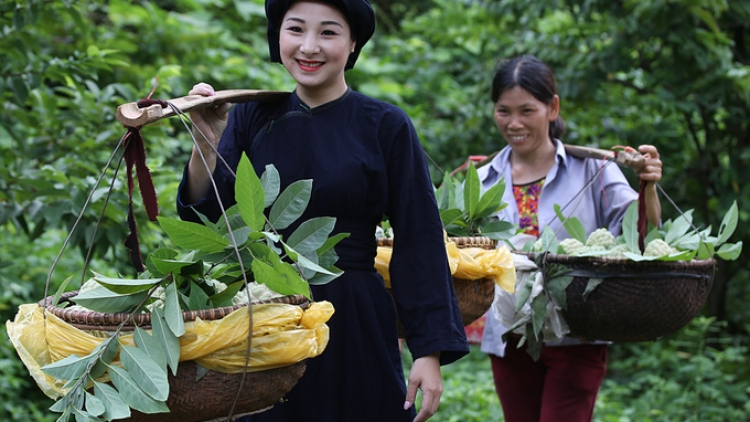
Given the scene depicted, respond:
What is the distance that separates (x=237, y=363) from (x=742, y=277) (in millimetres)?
6038

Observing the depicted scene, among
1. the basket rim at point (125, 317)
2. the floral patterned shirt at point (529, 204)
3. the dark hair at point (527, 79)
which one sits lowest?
the floral patterned shirt at point (529, 204)

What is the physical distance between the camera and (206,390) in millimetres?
1571

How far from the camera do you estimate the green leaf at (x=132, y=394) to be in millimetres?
1465

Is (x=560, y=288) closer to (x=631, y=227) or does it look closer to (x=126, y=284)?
(x=631, y=227)

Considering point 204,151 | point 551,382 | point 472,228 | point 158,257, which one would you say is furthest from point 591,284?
point 158,257

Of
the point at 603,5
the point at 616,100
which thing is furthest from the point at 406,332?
the point at 616,100

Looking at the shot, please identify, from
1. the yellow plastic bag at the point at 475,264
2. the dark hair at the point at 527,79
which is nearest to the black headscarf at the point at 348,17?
the yellow plastic bag at the point at 475,264

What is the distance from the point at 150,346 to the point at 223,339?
13 centimetres

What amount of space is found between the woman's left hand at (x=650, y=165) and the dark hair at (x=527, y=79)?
467 mm

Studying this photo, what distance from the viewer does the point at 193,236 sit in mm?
1611

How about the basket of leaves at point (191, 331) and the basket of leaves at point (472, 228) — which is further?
the basket of leaves at point (472, 228)

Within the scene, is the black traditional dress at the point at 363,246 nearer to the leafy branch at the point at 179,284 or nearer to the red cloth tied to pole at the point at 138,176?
the red cloth tied to pole at the point at 138,176

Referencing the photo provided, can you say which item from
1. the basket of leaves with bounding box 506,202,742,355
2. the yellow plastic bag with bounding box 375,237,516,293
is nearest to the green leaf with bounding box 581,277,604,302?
the basket of leaves with bounding box 506,202,742,355

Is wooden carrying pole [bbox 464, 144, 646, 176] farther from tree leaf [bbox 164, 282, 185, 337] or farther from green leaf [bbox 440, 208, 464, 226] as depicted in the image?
tree leaf [bbox 164, 282, 185, 337]
